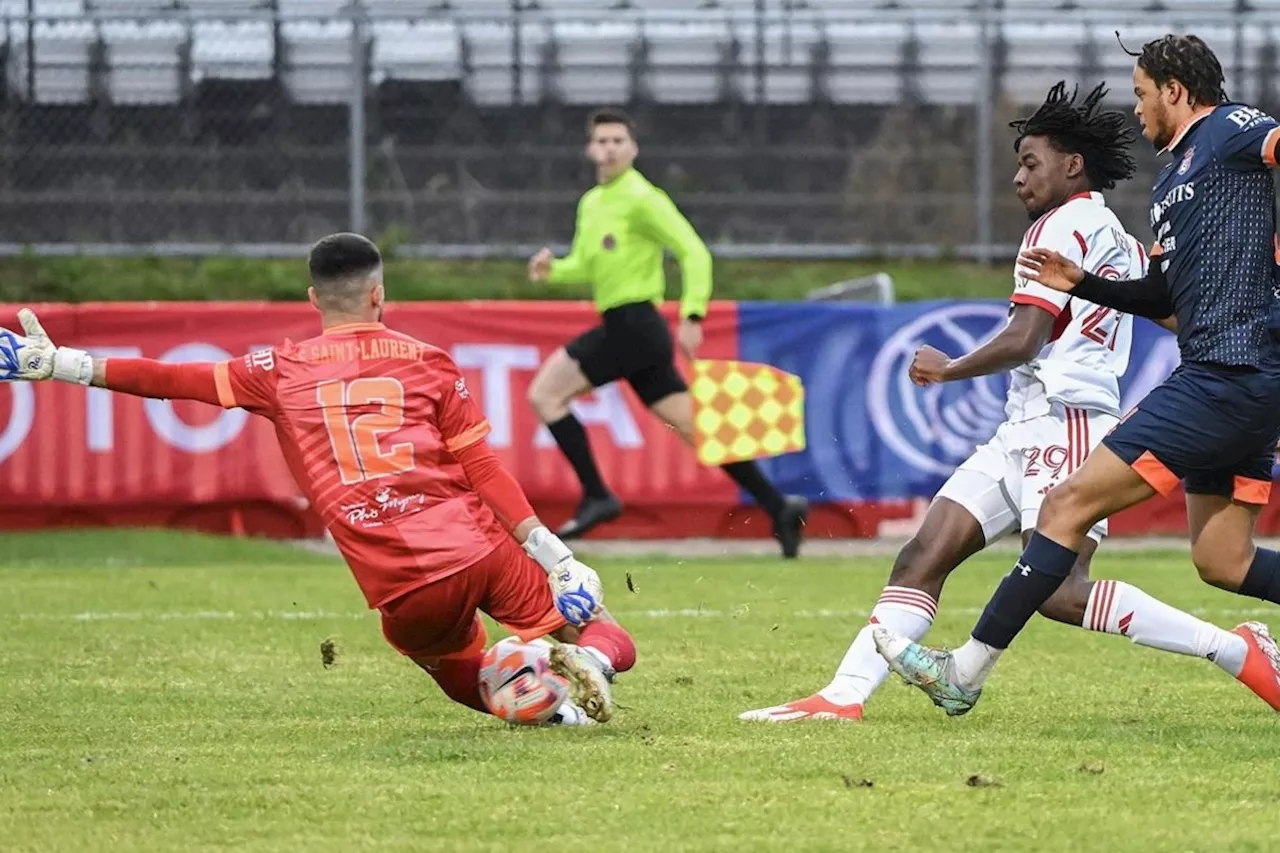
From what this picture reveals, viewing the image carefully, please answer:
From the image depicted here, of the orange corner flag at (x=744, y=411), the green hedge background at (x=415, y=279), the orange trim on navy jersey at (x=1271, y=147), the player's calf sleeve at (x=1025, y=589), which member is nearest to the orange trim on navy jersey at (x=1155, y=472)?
the player's calf sleeve at (x=1025, y=589)

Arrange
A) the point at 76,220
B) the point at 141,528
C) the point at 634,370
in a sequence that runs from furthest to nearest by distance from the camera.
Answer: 1. the point at 76,220
2. the point at 141,528
3. the point at 634,370

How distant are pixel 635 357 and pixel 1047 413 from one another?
5814 millimetres

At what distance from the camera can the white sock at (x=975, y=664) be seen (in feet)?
20.5

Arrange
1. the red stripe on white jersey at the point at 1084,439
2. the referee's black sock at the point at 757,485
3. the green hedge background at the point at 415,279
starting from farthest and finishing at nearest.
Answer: the green hedge background at the point at 415,279 < the referee's black sock at the point at 757,485 < the red stripe on white jersey at the point at 1084,439

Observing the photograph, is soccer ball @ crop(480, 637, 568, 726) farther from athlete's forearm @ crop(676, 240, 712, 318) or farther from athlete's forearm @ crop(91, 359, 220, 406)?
athlete's forearm @ crop(676, 240, 712, 318)

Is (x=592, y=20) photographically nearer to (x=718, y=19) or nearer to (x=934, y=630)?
(x=718, y=19)

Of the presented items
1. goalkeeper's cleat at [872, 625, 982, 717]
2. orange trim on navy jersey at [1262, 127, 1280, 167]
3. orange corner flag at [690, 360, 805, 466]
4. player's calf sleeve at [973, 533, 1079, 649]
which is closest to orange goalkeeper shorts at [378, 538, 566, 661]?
goalkeeper's cleat at [872, 625, 982, 717]

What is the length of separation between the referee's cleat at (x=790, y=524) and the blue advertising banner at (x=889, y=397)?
0.94 meters

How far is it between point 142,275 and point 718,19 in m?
4.48

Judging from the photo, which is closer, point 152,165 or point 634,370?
point 634,370

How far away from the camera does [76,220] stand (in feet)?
48.9

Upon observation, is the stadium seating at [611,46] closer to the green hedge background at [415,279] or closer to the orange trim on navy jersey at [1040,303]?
the green hedge background at [415,279]

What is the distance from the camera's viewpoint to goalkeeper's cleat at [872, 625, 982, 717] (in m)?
6.21

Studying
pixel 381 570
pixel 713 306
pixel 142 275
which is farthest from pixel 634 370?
pixel 381 570
